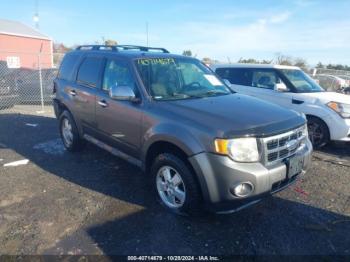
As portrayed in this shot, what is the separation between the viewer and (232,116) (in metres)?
3.41

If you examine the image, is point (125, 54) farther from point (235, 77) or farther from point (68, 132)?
point (235, 77)

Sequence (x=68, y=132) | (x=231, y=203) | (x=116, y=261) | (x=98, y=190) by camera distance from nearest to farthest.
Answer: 1. (x=116, y=261)
2. (x=231, y=203)
3. (x=98, y=190)
4. (x=68, y=132)

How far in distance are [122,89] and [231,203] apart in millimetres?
1904

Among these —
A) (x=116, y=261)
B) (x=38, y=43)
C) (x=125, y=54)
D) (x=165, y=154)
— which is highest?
(x=38, y=43)

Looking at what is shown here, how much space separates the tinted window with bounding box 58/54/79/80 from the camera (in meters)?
5.76

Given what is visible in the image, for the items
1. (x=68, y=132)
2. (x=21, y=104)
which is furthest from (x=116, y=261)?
(x=21, y=104)

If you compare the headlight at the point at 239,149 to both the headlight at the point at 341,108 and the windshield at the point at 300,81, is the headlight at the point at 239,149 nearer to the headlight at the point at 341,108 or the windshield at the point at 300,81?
the headlight at the point at 341,108

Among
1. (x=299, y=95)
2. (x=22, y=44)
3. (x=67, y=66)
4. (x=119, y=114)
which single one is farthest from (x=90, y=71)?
(x=22, y=44)

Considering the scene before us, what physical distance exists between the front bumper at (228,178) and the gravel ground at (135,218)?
A: 0.43 meters

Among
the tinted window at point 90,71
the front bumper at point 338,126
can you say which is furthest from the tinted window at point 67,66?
the front bumper at point 338,126

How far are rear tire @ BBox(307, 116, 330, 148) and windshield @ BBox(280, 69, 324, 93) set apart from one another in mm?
781

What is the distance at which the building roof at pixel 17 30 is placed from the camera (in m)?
29.0

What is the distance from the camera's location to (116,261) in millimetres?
2965

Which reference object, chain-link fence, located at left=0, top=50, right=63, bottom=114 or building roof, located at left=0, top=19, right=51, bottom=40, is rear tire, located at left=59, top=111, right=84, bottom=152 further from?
building roof, located at left=0, top=19, right=51, bottom=40
